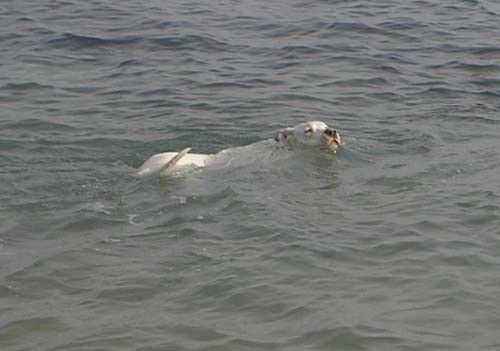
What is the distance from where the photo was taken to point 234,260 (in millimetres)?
7855

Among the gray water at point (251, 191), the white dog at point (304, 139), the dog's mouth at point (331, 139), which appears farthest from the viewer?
the dog's mouth at point (331, 139)

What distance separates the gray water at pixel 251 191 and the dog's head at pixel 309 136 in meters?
0.14

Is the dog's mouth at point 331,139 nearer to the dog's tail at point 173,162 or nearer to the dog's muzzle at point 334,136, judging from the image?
the dog's muzzle at point 334,136

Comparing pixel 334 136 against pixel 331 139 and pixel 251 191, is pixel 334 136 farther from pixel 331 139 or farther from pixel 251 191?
pixel 251 191

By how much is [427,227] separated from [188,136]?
419 centimetres

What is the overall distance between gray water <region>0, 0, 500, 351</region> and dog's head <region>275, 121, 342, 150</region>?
0.45 ft

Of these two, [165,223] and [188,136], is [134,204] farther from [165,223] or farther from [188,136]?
[188,136]

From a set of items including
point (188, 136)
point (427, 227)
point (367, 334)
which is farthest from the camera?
point (188, 136)

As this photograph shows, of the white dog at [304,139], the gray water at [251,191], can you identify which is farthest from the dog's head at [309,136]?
the gray water at [251,191]

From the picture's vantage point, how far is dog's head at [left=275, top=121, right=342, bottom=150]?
10906 mm

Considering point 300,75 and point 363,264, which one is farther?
point 300,75

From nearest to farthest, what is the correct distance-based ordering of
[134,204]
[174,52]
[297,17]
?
[134,204]
[174,52]
[297,17]

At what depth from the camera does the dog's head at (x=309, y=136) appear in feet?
35.8

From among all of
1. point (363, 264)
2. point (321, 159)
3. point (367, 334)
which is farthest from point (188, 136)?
point (367, 334)
